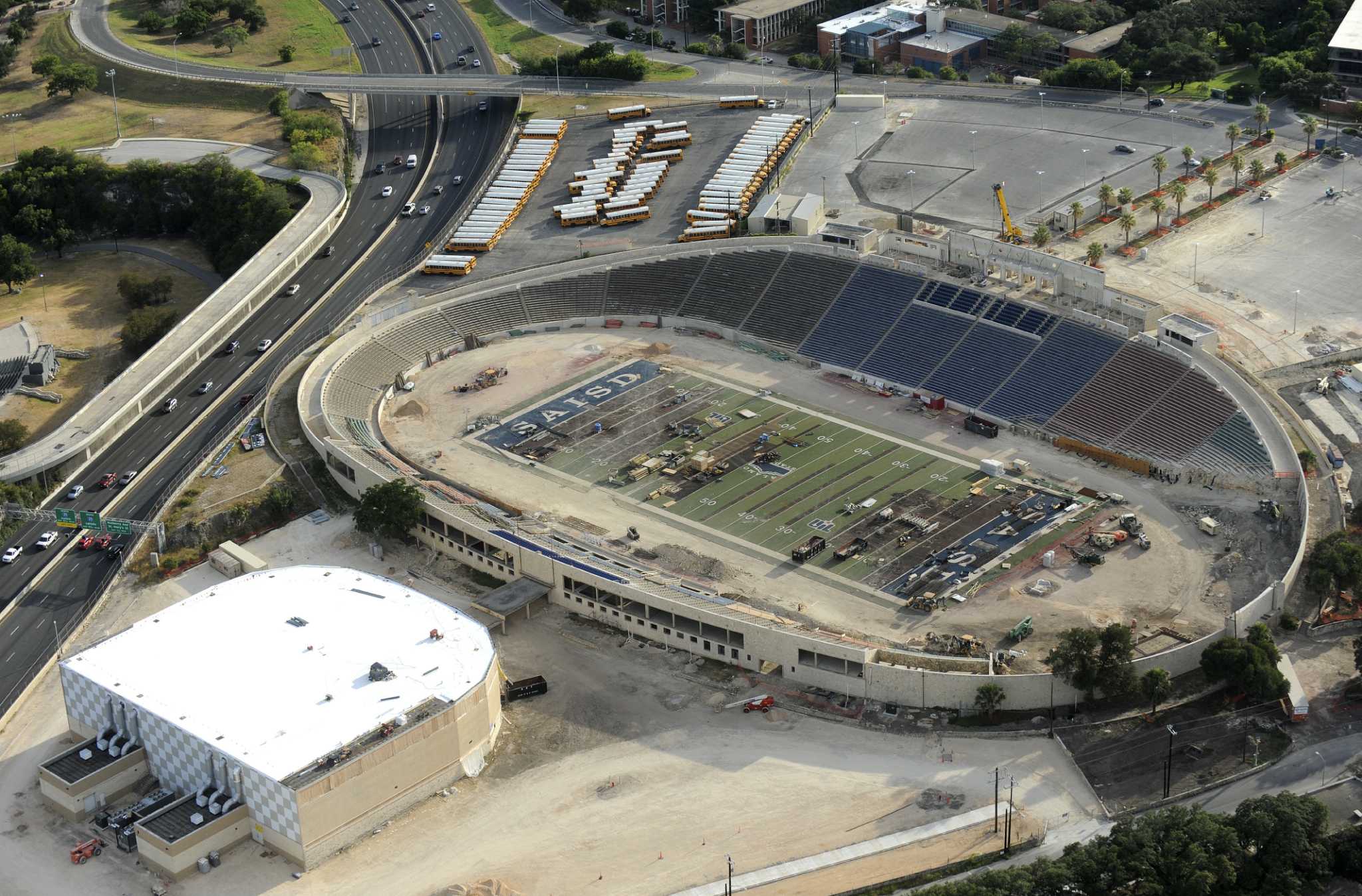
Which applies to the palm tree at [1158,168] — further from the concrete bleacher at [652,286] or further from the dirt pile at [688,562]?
the dirt pile at [688,562]

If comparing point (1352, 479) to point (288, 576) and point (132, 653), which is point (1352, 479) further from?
point (132, 653)

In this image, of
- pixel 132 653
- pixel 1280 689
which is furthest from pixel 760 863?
pixel 132 653

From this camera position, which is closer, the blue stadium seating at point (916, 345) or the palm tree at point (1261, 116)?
the blue stadium seating at point (916, 345)

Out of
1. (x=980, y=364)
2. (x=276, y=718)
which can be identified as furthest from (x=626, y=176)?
(x=276, y=718)

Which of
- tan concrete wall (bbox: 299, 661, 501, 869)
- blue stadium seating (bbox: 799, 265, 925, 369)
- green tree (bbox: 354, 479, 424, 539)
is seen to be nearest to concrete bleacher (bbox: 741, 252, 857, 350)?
blue stadium seating (bbox: 799, 265, 925, 369)

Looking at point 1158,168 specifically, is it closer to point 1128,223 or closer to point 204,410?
point 1128,223

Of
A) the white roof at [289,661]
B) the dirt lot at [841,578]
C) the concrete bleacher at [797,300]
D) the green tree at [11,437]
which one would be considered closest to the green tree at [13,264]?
the green tree at [11,437]

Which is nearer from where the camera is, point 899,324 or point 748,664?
point 748,664
